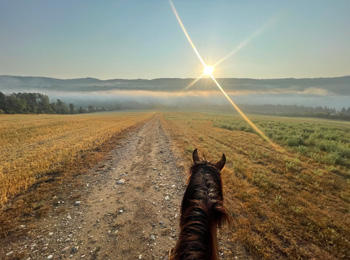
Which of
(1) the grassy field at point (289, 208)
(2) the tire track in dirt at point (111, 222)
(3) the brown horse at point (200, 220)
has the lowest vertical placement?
(1) the grassy field at point (289, 208)

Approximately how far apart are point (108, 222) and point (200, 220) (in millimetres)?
3983

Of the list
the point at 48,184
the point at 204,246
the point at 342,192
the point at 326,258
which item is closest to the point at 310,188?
the point at 342,192

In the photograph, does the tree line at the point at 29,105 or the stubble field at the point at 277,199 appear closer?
the stubble field at the point at 277,199

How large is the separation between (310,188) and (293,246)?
13.5 ft

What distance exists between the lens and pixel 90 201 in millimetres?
5715

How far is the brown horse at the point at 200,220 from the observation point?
1543 millimetres

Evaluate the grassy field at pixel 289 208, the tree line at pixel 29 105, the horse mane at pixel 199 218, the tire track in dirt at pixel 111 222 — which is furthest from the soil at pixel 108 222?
the tree line at pixel 29 105

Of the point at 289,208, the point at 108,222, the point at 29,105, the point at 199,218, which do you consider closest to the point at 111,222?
the point at 108,222

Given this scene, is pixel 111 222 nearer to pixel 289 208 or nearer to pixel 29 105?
pixel 289 208

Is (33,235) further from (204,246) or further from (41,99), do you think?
(41,99)

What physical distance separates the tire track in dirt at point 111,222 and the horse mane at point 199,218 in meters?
2.41

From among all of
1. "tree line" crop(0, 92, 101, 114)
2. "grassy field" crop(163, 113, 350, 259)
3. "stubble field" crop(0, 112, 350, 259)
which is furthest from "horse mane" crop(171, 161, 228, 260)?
"tree line" crop(0, 92, 101, 114)

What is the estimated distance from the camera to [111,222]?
462 cm

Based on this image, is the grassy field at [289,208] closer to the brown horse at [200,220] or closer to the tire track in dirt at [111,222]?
the brown horse at [200,220]
